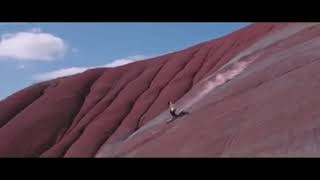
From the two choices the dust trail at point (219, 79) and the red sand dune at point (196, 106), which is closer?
the red sand dune at point (196, 106)

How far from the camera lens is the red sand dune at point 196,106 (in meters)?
11.5

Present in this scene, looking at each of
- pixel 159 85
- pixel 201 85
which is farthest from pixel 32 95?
pixel 201 85

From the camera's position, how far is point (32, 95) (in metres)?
49.9

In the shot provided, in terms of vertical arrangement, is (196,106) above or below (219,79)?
above

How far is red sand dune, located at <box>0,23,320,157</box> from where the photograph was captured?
1155 centimetres

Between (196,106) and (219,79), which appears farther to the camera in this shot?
(219,79)

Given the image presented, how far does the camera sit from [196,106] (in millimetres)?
16844

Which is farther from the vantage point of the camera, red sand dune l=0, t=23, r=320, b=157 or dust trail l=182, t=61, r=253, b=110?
dust trail l=182, t=61, r=253, b=110
